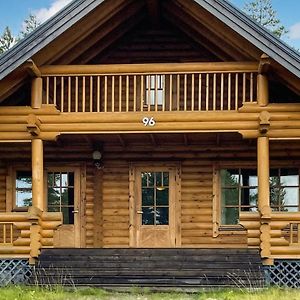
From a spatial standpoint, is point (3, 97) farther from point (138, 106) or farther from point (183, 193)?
point (183, 193)

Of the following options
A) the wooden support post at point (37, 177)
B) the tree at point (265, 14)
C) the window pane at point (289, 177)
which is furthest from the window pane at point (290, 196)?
the tree at point (265, 14)

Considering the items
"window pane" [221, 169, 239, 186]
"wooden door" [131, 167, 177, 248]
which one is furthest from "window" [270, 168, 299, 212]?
"wooden door" [131, 167, 177, 248]

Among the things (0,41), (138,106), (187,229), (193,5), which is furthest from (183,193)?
(0,41)

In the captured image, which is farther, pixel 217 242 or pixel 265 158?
pixel 217 242

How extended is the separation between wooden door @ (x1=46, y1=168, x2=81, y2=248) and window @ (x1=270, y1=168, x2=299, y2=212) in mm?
4910

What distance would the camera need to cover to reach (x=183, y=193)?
15281 millimetres

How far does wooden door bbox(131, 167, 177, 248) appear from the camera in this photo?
15.2m

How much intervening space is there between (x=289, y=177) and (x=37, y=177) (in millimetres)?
6354

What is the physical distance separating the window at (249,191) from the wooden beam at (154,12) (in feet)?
13.2

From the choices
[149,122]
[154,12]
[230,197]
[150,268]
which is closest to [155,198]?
[230,197]

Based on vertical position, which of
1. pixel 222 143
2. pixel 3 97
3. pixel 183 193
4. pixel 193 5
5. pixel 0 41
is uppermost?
pixel 0 41

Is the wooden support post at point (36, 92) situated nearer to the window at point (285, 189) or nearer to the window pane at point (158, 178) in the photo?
the window pane at point (158, 178)

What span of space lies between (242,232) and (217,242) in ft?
2.16

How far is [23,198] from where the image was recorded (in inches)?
622
